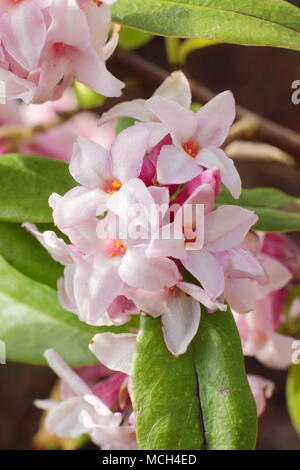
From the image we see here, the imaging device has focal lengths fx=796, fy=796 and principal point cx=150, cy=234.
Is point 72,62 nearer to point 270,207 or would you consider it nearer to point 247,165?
point 270,207

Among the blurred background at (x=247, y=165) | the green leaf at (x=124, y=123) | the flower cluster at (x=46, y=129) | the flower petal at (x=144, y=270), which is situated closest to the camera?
the flower petal at (x=144, y=270)

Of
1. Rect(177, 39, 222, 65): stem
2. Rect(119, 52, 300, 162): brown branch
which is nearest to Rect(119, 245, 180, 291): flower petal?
Rect(119, 52, 300, 162): brown branch

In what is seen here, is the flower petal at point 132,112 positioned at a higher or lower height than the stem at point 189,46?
higher

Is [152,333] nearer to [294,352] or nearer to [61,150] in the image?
[294,352]

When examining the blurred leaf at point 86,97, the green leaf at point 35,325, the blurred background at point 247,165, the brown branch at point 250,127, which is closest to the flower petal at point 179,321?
the green leaf at point 35,325

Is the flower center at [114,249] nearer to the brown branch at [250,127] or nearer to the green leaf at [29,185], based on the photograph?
the green leaf at [29,185]

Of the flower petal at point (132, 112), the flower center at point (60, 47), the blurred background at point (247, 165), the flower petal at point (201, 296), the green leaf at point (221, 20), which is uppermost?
the green leaf at point (221, 20)

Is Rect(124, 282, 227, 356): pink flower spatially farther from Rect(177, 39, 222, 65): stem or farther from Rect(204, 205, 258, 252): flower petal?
Rect(177, 39, 222, 65): stem
